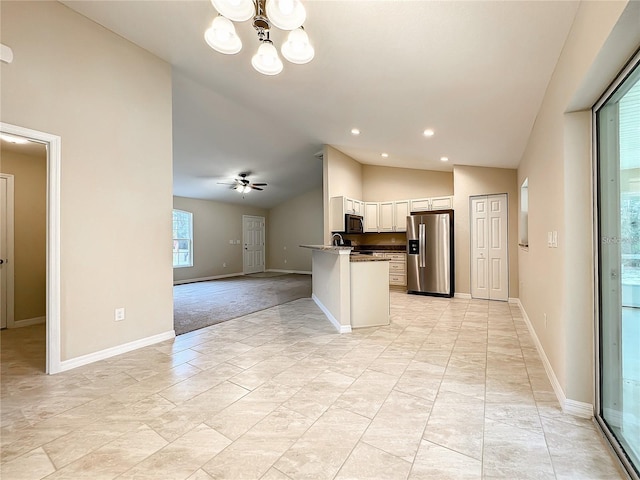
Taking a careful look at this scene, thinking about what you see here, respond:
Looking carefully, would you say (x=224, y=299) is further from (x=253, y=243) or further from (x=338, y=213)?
(x=253, y=243)

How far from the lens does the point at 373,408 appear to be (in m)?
1.94

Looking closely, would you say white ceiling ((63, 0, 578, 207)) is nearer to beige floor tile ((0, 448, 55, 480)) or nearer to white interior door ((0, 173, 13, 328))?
white interior door ((0, 173, 13, 328))

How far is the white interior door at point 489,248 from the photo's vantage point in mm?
5277

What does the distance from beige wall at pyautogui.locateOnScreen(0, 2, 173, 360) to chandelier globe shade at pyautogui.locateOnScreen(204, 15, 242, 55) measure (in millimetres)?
1493

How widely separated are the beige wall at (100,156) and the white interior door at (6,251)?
2.28m

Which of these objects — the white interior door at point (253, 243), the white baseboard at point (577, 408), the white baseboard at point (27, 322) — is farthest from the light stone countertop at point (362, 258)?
the white interior door at point (253, 243)

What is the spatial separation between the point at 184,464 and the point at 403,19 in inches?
120

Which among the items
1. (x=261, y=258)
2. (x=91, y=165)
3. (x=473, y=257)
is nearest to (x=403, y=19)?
(x=91, y=165)

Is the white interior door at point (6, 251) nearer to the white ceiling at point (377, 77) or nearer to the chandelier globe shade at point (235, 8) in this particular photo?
the white ceiling at point (377, 77)

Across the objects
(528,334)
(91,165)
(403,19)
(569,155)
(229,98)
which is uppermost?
(229,98)

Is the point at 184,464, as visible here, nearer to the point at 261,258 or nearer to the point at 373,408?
the point at 373,408

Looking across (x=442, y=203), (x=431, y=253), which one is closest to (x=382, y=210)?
(x=442, y=203)

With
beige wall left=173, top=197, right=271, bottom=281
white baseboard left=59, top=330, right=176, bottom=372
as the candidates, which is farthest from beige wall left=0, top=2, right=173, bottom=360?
beige wall left=173, top=197, right=271, bottom=281

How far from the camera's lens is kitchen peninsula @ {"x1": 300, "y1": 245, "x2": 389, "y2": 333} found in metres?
3.70
